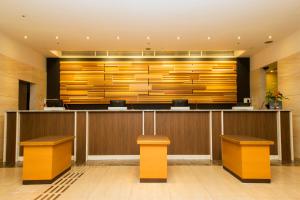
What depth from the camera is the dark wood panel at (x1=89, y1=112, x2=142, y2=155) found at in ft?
22.0

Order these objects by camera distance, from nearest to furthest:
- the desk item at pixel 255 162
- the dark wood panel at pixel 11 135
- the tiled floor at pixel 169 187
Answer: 1. the tiled floor at pixel 169 187
2. the desk item at pixel 255 162
3. the dark wood panel at pixel 11 135

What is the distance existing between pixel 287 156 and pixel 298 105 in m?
1.44

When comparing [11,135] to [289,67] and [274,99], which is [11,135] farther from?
[289,67]

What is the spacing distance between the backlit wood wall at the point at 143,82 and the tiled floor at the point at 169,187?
4.53 m

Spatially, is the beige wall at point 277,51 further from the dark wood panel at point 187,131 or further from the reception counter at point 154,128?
the dark wood panel at point 187,131

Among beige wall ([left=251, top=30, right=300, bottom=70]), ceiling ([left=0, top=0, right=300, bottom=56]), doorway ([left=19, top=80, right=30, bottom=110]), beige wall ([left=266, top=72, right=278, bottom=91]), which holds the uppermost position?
ceiling ([left=0, top=0, right=300, bottom=56])

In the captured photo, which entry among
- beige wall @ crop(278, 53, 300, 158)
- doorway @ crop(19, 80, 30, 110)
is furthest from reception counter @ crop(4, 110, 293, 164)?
doorway @ crop(19, 80, 30, 110)

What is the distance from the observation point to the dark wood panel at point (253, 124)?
6.68 meters

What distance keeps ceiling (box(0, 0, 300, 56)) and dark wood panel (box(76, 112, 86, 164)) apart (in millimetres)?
2409

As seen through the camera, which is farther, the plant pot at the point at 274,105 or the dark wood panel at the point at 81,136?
the plant pot at the point at 274,105

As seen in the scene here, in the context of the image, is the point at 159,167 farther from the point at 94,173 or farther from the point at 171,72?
the point at 171,72

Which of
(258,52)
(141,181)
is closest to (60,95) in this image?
(141,181)

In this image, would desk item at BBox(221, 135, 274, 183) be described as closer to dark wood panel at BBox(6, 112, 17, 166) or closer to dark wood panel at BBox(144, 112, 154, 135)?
dark wood panel at BBox(144, 112, 154, 135)

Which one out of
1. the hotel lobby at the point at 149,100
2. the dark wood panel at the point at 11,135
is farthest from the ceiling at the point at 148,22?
the dark wood panel at the point at 11,135
